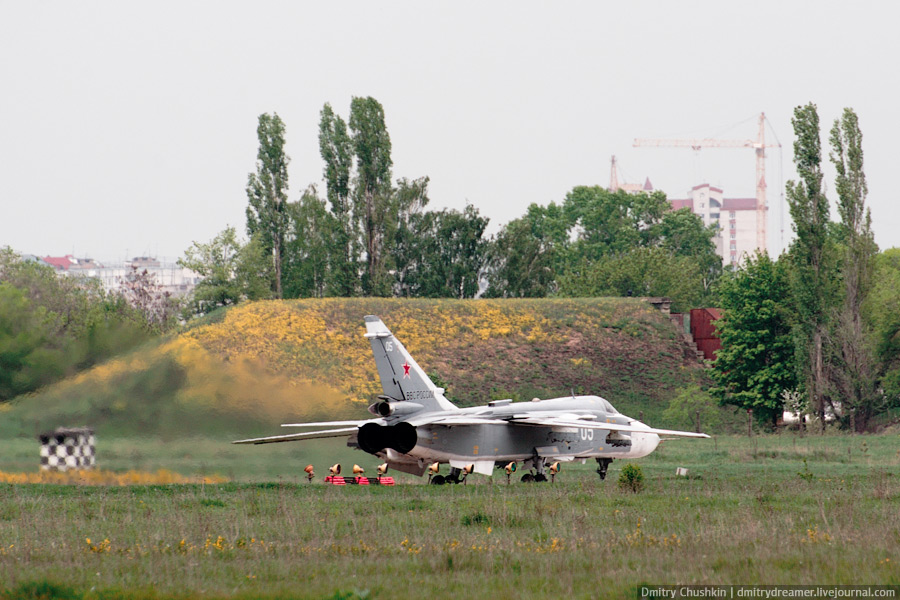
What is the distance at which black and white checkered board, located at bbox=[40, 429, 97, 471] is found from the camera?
2672 centimetres

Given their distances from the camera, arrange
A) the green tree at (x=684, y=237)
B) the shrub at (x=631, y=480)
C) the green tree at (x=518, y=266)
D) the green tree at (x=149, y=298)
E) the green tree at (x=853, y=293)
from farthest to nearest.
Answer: the green tree at (x=684, y=237) < the green tree at (x=149, y=298) < the green tree at (x=518, y=266) < the green tree at (x=853, y=293) < the shrub at (x=631, y=480)

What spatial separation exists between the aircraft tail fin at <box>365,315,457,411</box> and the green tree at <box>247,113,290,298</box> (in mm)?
40932

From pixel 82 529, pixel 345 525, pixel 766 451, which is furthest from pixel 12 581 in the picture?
pixel 766 451

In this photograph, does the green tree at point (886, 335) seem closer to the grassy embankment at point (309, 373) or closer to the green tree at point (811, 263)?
the green tree at point (811, 263)

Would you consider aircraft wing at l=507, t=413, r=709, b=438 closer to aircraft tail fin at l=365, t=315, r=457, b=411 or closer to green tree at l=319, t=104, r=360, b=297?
aircraft tail fin at l=365, t=315, r=457, b=411

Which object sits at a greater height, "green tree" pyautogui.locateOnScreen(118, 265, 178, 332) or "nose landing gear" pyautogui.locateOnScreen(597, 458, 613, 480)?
"green tree" pyautogui.locateOnScreen(118, 265, 178, 332)

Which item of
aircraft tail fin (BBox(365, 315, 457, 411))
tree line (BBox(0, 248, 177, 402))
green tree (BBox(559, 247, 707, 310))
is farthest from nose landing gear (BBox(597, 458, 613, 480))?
green tree (BBox(559, 247, 707, 310))

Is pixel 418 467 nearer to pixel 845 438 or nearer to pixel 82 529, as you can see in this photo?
pixel 82 529

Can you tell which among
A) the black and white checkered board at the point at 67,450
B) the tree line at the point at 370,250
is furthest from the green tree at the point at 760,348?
the black and white checkered board at the point at 67,450

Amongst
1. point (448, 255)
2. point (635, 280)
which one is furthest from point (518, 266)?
point (635, 280)

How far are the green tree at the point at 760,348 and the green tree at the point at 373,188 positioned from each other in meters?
22.0

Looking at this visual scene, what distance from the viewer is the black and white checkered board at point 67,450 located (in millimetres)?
26719

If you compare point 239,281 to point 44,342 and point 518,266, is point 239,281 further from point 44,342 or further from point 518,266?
point 44,342

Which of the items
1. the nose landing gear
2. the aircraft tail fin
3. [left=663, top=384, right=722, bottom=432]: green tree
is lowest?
the nose landing gear
